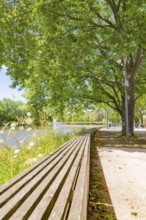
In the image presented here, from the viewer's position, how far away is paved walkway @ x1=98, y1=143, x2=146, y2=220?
3686mm

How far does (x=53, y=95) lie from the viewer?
19500 millimetres

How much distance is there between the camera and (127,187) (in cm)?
493

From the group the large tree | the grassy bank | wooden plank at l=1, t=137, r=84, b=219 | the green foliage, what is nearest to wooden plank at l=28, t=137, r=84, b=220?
wooden plank at l=1, t=137, r=84, b=219

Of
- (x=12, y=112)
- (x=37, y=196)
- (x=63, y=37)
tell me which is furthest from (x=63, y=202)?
(x=63, y=37)

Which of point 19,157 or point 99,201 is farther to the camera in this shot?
point 19,157

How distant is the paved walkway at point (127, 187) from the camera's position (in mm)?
3686

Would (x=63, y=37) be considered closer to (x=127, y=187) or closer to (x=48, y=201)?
(x=127, y=187)

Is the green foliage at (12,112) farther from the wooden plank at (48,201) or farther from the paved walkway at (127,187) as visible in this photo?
the wooden plank at (48,201)

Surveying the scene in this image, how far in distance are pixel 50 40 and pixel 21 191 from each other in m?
13.1

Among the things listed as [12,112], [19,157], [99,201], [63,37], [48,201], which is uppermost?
[63,37]

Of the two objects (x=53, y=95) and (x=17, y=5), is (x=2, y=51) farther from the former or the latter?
(x=53, y=95)

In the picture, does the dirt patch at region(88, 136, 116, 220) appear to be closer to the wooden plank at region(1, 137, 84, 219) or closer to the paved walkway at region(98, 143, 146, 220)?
the paved walkway at region(98, 143, 146, 220)

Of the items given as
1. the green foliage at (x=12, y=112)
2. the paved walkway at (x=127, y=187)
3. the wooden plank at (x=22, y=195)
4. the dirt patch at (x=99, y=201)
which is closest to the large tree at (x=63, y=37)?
the green foliage at (x=12, y=112)

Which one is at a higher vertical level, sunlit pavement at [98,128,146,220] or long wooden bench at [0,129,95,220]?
long wooden bench at [0,129,95,220]
